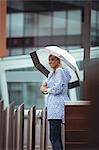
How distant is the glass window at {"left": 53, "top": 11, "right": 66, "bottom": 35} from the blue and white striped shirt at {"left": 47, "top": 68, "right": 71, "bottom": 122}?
495 cm

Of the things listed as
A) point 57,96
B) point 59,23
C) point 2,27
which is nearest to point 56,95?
point 57,96

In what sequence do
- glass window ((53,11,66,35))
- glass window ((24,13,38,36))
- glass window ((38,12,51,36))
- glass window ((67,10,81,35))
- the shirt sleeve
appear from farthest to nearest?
glass window ((24,13,38,36))
glass window ((38,12,51,36))
glass window ((53,11,66,35))
glass window ((67,10,81,35))
the shirt sleeve

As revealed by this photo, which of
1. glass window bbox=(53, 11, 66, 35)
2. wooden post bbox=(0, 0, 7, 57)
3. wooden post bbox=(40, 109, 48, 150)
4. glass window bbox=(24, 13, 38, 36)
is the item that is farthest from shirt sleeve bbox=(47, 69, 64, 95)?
glass window bbox=(24, 13, 38, 36)

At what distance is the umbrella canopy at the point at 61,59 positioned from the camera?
4547 mm

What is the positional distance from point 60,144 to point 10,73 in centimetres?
233

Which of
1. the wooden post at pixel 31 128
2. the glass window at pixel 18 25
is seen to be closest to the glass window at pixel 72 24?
the glass window at pixel 18 25

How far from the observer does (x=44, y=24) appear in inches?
399

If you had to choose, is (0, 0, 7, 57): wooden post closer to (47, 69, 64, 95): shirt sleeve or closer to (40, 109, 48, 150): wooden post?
(40, 109, 48, 150): wooden post

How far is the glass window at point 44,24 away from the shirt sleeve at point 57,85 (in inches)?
205

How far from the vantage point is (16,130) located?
459cm

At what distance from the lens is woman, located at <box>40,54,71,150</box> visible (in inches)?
176

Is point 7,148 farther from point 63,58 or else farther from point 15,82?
point 15,82

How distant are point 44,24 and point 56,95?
5.82m

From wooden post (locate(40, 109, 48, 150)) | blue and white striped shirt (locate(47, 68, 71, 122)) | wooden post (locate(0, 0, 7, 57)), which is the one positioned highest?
wooden post (locate(0, 0, 7, 57))
